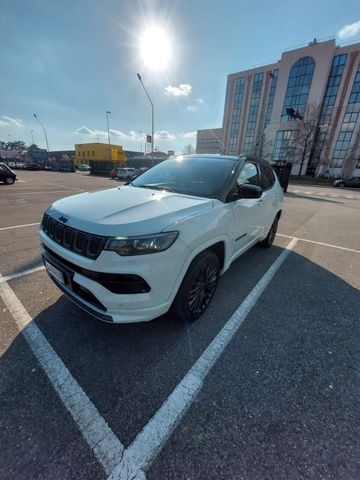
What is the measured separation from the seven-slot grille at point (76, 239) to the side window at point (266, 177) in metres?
3.05

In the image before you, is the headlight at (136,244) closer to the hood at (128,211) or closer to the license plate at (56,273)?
the hood at (128,211)

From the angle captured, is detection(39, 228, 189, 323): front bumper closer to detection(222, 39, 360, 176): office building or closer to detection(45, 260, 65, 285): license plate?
detection(45, 260, 65, 285): license plate

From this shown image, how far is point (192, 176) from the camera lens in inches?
120

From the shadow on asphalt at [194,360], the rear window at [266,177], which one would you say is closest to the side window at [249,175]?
the rear window at [266,177]

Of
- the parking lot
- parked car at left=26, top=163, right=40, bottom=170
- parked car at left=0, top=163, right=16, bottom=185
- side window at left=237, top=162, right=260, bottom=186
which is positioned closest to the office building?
parked car at left=0, top=163, right=16, bottom=185

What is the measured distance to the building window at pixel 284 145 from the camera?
45656 millimetres

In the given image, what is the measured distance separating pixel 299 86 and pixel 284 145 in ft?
36.5

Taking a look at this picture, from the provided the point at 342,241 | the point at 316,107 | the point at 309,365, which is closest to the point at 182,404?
the point at 309,365

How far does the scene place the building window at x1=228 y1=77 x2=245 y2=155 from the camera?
184 ft

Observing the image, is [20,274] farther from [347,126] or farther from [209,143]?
[209,143]

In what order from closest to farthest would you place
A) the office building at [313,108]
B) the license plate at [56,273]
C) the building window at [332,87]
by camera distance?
1. the license plate at [56,273]
2. the office building at [313,108]
3. the building window at [332,87]

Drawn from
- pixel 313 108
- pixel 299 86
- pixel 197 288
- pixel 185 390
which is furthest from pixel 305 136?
pixel 185 390

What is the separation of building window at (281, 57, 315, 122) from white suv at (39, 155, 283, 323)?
50315mm

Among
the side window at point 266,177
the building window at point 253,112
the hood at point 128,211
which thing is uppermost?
the building window at point 253,112
